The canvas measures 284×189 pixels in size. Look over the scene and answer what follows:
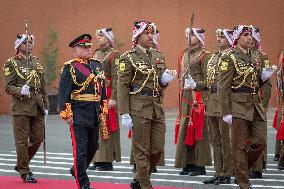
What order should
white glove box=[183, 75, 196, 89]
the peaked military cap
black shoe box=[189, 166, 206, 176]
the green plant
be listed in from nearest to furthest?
the peaked military cap < white glove box=[183, 75, 196, 89] < black shoe box=[189, 166, 206, 176] < the green plant

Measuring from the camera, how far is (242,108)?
1192 cm

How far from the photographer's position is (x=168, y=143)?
20.5 meters

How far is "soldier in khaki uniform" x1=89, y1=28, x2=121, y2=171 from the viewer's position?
50.8 ft

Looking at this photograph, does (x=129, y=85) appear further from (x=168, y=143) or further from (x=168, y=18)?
(x=168, y=18)

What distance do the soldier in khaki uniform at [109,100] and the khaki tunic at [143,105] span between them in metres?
3.13

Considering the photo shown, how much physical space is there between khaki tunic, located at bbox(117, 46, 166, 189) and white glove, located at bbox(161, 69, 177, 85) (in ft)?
0.18

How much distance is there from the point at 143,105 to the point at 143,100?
0.27 feet

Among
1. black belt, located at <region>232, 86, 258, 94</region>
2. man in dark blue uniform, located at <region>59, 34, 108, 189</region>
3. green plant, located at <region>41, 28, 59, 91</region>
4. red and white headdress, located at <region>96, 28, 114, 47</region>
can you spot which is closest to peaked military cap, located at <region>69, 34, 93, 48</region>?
man in dark blue uniform, located at <region>59, 34, 108, 189</region>

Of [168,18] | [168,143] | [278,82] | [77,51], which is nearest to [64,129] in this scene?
[168,143]

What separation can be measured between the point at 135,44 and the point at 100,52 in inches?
133

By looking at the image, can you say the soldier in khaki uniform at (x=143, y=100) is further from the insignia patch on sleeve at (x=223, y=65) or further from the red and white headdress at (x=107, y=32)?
the red and white headdress at (x=107, y=32)

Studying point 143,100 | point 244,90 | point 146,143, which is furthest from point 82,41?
point 244,90

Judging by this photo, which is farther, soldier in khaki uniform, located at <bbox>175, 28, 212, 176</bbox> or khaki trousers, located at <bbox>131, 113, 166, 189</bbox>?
soldier in khaki uniform, located at <bbox>175, 28, 212, 176</bbox>

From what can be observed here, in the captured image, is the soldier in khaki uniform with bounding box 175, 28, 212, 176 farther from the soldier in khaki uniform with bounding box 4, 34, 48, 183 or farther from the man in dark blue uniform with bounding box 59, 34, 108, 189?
the man in dark blue uniform with bounding box 59, 34, 108, 189
